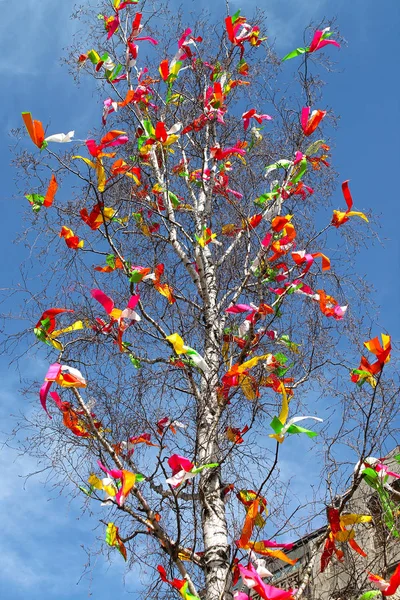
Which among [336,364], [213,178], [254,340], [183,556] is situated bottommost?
[183,556]

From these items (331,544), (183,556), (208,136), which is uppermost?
(208,136)

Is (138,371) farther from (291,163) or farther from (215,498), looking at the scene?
(291,163)

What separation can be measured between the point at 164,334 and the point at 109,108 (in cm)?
259

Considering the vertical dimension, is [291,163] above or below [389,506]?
above

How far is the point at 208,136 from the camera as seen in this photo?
6609 millimetres

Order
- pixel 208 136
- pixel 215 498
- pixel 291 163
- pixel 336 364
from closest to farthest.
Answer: pixel 215 498, pixel 336 364, pixel 291 163, pixel 208 136

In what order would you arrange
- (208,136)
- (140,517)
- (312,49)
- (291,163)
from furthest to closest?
1. (208,136)
2. (312,49)
3. (291,163)
4. (140,517)

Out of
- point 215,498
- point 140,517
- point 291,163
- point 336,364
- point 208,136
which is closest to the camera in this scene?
point 140,517

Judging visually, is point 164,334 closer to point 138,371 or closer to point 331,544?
point 138,371

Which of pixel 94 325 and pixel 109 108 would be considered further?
pixel 109 108

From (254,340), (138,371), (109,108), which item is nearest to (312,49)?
(109,108)

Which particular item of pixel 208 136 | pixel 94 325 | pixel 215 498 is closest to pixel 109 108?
pixel 208 136

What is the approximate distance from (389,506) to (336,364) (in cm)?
105

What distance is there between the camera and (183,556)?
13.0 ft
